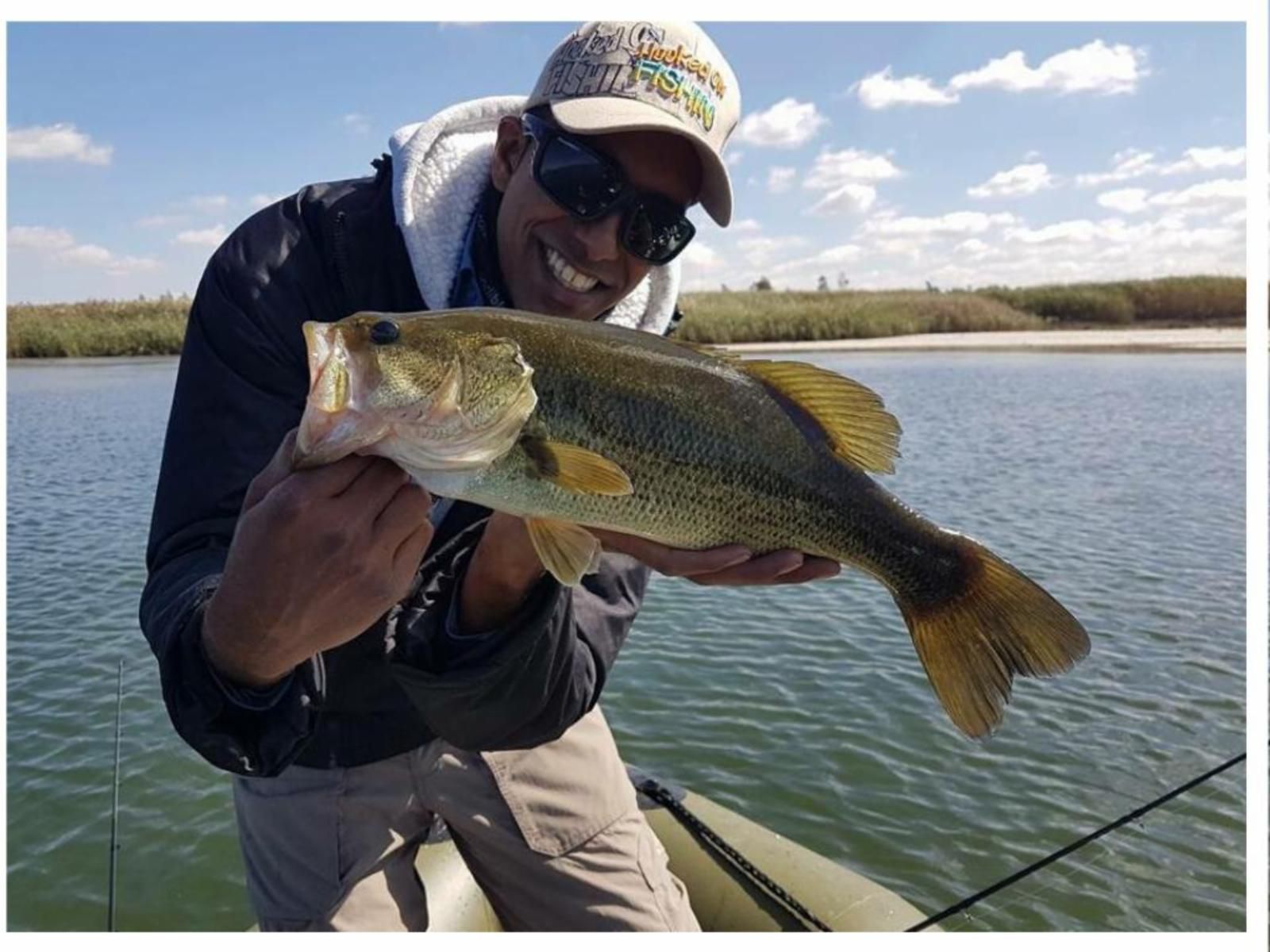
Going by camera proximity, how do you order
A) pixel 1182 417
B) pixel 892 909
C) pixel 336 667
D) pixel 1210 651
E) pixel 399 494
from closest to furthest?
1. pixel 399 494
2. pixel 336 667
3. pixel 892 909
4. pixel 1210 651
5. pixel 1182 417

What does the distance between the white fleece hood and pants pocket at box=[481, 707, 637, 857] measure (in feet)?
4.17

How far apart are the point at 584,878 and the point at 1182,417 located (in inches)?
694

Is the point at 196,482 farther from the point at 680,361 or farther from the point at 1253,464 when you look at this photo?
the point at 1253,464

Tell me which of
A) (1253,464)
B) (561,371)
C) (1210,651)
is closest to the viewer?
(561,371)

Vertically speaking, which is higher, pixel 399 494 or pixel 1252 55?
pixel 1252 55

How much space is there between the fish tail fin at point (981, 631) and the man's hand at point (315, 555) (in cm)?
106

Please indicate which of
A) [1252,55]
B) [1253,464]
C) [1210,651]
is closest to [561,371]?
[1253,464]

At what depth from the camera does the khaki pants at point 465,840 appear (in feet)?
9.00

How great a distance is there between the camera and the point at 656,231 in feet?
8.76

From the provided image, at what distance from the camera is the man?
208 cm

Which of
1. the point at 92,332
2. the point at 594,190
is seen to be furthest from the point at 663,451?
the point at 92,332

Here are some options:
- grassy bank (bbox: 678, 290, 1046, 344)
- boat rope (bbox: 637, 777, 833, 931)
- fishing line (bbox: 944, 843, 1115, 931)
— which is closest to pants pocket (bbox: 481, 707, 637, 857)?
boat rope (bbox: 637, 777, 833, 931)

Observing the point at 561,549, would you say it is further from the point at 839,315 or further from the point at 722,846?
the point at 839,315

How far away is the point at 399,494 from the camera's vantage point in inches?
68.4
